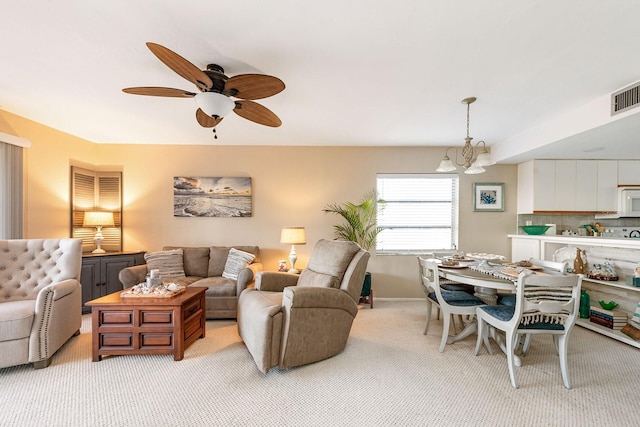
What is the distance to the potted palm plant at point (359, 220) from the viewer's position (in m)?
4.19

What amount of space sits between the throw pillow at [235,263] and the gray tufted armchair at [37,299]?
5.09 ft

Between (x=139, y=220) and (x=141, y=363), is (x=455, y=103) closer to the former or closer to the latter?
(x=141, y=363)

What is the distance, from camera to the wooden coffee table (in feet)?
7.78

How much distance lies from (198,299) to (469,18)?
319 cm

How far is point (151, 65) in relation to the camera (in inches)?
85.0

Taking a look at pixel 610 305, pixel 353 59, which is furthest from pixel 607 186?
pixel 353 59

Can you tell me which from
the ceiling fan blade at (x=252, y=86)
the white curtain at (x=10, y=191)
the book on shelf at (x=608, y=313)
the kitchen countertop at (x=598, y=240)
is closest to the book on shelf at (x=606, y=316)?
the book on shelf at (x=608, y=313)

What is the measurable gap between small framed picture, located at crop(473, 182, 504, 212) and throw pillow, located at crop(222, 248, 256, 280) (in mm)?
3614

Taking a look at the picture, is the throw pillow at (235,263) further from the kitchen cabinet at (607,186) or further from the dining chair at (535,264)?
the kitchen cabinet at (607,186)

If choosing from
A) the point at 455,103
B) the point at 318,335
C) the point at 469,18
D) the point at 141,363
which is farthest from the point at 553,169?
the point at 141,363

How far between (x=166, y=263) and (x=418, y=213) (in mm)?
3862

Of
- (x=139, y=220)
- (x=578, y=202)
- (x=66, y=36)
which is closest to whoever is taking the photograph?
(x=66, y=36)

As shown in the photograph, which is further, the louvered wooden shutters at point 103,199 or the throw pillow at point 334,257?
the louvered wooden shutters at point 103,199

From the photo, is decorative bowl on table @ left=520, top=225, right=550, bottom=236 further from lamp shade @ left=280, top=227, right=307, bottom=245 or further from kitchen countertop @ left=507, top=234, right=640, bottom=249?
lamp shade @ left=280, top=227, right=307, bottom=245
